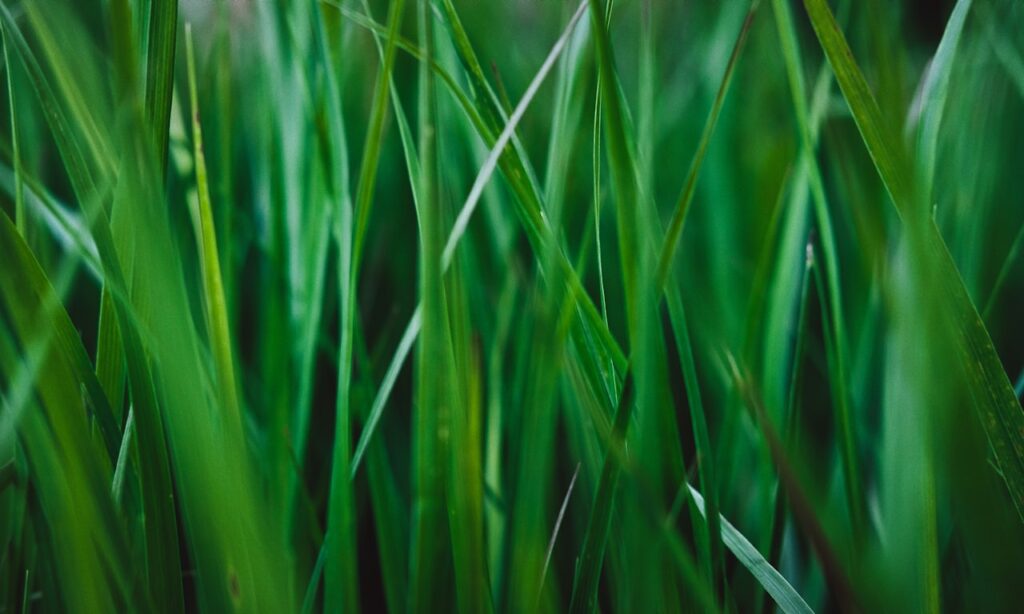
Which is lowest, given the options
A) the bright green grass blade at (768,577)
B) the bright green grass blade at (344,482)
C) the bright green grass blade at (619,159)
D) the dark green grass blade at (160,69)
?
the bright green grass blade at (768,577)

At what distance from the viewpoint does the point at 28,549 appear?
29 cm

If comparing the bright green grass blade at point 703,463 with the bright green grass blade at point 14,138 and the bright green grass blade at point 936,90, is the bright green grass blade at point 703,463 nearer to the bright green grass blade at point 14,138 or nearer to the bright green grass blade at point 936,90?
the bright green grass blade at point 936,90

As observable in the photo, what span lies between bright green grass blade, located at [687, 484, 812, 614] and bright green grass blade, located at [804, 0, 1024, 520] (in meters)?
0.08

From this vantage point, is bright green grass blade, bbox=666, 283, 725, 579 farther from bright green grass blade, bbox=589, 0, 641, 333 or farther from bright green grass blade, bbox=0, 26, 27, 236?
bright green grass blade, bbox=0, 26, 27, 236

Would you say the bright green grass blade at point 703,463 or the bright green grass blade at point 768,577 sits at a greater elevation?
the bright green grass blade at point 703,463

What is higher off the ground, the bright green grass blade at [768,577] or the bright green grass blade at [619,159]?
the bright green grass blade at [619,159]

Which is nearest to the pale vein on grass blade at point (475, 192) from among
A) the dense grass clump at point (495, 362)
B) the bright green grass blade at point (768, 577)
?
the dense grass clump at point (495, 362)

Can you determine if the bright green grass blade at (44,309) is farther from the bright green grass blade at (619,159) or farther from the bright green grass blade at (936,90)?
the bright green grass blade at (936,90)

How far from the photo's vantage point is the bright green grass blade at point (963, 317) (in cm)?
22

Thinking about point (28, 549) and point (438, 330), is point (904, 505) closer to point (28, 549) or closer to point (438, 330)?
point (438, 330)

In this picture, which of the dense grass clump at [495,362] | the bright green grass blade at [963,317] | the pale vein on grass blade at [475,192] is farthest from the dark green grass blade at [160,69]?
the bright green grass blade at [963,317]

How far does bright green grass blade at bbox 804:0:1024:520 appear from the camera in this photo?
0.22 m

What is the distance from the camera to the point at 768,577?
0.25 m

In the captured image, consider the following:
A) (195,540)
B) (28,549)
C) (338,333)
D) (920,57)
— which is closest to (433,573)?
(195,540)
